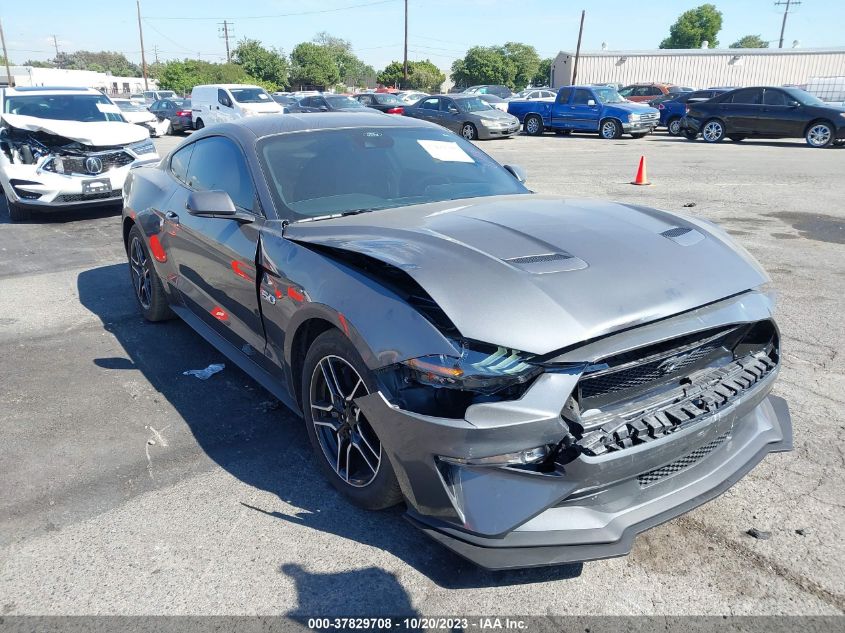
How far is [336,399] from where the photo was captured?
9.58 ft

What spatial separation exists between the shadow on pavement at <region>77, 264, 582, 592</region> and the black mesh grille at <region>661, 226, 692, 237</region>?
1.50 m

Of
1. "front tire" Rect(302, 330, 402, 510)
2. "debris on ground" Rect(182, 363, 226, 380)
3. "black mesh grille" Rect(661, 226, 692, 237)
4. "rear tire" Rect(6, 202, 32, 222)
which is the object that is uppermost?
"black mesh grille" Rect(661, 226, 692, 237)

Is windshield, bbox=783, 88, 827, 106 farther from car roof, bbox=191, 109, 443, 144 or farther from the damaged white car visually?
car roof, bbox=191, 109, 443, 144

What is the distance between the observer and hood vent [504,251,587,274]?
254 cm

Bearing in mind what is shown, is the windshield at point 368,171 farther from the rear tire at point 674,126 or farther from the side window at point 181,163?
the rear tire at point 674,126

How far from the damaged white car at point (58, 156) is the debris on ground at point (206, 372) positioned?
5491 mm

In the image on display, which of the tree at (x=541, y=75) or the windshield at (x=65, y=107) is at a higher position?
the tree at (x=541, y=75)

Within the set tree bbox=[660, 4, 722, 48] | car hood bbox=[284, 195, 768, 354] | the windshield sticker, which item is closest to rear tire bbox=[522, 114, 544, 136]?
the windshield sticker

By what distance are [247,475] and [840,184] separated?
12.3 meters

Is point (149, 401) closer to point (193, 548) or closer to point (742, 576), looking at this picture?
point (193, 548)

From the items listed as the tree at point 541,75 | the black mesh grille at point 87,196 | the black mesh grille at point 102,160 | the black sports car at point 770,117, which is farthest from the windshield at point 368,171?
Answer: the tree at point 541,75

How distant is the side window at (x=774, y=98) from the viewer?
59.4ft

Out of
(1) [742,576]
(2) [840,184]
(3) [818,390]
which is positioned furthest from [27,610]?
(2) [840,184]

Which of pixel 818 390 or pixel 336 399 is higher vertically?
pixel 336 399
